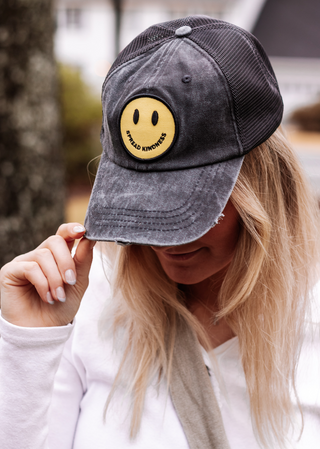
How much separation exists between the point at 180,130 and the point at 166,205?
0.19 m

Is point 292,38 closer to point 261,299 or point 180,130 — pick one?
point 261,299

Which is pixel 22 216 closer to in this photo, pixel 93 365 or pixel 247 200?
pixel 93 365

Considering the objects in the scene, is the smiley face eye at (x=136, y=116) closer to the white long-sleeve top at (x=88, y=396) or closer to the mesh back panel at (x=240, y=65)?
the mesh back panel at (x=240, y=65)

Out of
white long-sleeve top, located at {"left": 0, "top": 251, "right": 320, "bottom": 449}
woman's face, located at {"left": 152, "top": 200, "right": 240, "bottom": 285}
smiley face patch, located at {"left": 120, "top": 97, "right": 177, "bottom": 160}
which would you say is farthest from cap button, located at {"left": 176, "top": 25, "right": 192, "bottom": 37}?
white long-sleeve top, located at {"left": 0, "top": 251, "right": 320, "bottom": 449}

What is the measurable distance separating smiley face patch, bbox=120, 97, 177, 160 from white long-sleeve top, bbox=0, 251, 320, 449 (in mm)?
557

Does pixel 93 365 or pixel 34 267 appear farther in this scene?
pixel 93 365

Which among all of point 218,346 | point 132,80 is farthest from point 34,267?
point 218,346

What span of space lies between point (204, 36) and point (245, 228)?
0.54 m

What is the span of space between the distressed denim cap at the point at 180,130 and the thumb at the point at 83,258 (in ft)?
0.47

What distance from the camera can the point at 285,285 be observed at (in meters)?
1.43

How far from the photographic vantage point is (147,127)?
1.12 meters

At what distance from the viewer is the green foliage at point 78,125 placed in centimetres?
1251

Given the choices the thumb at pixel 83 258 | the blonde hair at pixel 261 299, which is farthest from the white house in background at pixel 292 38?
the thumb at pixel 83 258

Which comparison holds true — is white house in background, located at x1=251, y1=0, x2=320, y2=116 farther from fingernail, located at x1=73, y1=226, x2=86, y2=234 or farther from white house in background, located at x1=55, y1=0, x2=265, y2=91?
white house in background, located at x1=55, y1=0, x2=265, y2=91
